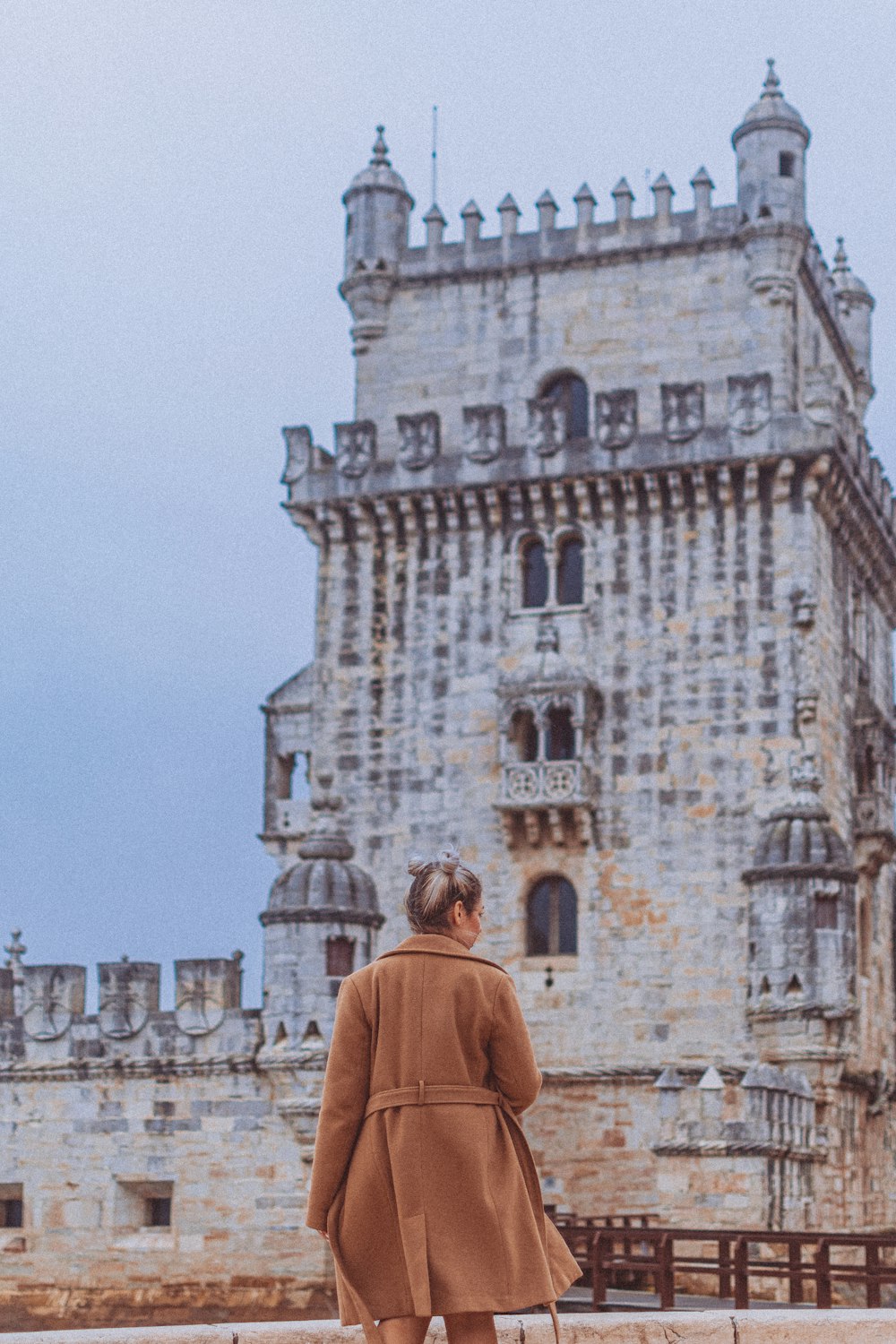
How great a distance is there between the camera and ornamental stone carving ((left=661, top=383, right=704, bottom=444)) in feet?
99.0

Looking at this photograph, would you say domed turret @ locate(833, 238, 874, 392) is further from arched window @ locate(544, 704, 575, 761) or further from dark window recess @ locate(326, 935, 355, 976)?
dark window recess @ locate(326, 935, 355, 976)

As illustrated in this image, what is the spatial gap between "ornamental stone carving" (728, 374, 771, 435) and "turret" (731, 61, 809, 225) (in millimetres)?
3049

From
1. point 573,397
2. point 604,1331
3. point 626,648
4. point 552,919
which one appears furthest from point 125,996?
point 604,1331

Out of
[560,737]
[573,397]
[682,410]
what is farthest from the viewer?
[573,397]

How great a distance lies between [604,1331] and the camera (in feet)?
30.2

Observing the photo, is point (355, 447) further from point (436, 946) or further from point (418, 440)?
point (436, 946)

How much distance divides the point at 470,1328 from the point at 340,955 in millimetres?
19740

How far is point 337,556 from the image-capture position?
31938 mm

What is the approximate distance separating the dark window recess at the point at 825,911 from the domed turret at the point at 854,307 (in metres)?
14.7

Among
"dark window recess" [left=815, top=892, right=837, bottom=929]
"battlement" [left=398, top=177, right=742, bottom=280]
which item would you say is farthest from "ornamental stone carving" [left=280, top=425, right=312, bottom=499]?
"dark window recess" [left=815, top=892, right=837, bottom=929]

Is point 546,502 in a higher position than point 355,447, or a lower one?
lower

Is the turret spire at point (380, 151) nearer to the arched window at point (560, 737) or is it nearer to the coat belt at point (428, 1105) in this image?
the arched window at point (560, 737)

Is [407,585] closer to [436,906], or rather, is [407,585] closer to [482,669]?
[482,669]

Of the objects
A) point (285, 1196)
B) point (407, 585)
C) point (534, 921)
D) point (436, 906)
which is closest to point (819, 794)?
point (534, 921)
